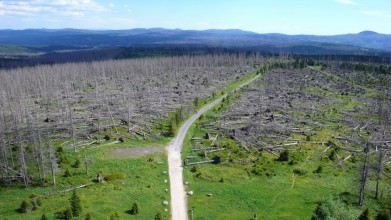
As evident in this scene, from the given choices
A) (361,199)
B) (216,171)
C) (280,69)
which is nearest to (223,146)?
(216,171)

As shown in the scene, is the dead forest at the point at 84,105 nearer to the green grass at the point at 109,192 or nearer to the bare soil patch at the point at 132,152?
the green grass at the point at 109,192

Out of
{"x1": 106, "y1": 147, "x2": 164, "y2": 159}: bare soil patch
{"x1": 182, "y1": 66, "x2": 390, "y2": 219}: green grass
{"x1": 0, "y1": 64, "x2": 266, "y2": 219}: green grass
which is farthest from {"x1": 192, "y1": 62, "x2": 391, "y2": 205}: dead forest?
{"x1": 0, "y1": 64, "x2": 266, "y2": 219}: green grass

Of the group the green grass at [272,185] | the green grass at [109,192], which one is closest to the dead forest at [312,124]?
the green grass at [272,185]

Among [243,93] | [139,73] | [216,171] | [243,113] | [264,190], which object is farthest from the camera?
[139,73]

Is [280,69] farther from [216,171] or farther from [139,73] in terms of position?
[216,171]

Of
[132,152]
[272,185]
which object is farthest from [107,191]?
[272,185]
